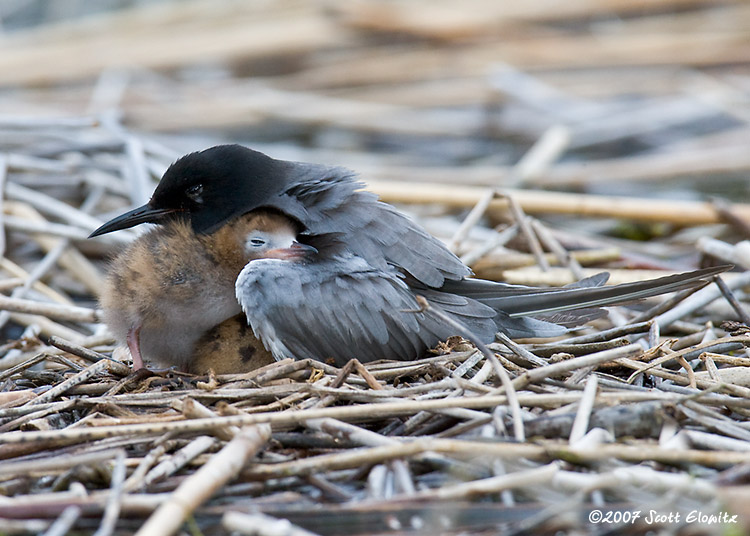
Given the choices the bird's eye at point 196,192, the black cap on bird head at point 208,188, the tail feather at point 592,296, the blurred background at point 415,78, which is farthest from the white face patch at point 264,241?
the blurred background at point 415,78

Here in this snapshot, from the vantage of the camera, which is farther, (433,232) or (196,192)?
(433,232)

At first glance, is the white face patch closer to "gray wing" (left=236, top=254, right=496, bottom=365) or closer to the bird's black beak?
"gray wing" (left=236, top=254, right=496, bottom=365)

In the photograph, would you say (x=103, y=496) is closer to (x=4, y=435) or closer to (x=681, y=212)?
(x=4, y=435)

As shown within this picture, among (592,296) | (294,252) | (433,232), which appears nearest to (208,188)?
(294,252)

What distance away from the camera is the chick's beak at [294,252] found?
351cm

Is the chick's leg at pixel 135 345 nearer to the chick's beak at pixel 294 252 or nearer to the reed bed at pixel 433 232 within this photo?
the reed bed at pixel 433 232

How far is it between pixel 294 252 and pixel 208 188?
0.60 m

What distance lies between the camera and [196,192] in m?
3.91

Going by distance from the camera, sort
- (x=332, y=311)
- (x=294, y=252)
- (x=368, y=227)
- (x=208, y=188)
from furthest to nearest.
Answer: (x=208, y=188) → (x=368, y=227) → (x=294, y=252) → (x=332, y=311)

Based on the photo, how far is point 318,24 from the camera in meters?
8.90

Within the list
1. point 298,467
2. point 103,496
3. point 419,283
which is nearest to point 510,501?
point 298,467

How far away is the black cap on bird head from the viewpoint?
3.87 metres

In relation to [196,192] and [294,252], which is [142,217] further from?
[294,252]

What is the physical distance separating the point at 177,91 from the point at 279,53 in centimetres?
103
